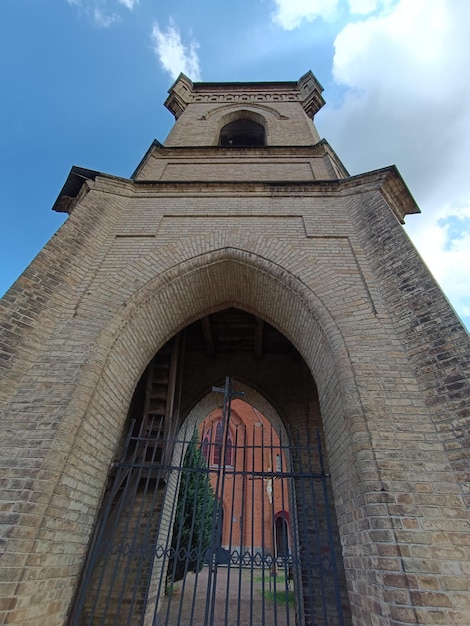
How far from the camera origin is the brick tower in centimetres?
241

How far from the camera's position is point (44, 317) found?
3676 mm

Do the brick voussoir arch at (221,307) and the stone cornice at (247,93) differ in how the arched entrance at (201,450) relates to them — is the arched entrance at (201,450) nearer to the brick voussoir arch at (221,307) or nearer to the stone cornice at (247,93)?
the brick voussoir arch at (221,307)

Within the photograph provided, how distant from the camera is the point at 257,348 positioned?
7.27 meters

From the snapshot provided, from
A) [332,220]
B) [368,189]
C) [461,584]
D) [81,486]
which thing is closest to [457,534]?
[461,584]

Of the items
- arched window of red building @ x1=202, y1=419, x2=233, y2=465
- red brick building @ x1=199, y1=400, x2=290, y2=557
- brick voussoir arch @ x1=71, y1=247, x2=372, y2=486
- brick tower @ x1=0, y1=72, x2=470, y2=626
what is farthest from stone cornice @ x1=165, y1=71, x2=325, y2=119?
arched window of red building @ x1=202, y1=419, x2=233, y2=465

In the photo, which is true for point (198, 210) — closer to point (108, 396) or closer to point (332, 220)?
point (332, 220)

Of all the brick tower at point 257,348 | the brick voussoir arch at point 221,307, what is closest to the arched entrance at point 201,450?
the brick tower at point 257,348

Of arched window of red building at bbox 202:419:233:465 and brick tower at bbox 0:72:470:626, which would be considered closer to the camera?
brick tower at bbox 0:72:470:626

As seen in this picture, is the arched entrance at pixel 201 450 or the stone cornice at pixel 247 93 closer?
the arched entrance at pixel 201 450

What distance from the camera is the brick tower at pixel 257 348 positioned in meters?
2.41

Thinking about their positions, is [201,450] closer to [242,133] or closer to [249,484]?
[242,133]

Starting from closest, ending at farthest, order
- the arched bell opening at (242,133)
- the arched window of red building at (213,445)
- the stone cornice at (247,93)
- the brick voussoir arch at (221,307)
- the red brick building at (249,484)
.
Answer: the brick voussoir arch at (221,307)
the red brick building at (249,484)
the arched window of red building at (213,445)
the arched bell opening at (242,133)
the stone cornice at (247,93)

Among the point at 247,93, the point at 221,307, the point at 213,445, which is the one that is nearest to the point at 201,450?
the point at 213,445

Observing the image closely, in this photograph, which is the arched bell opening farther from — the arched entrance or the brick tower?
the arched entrance
